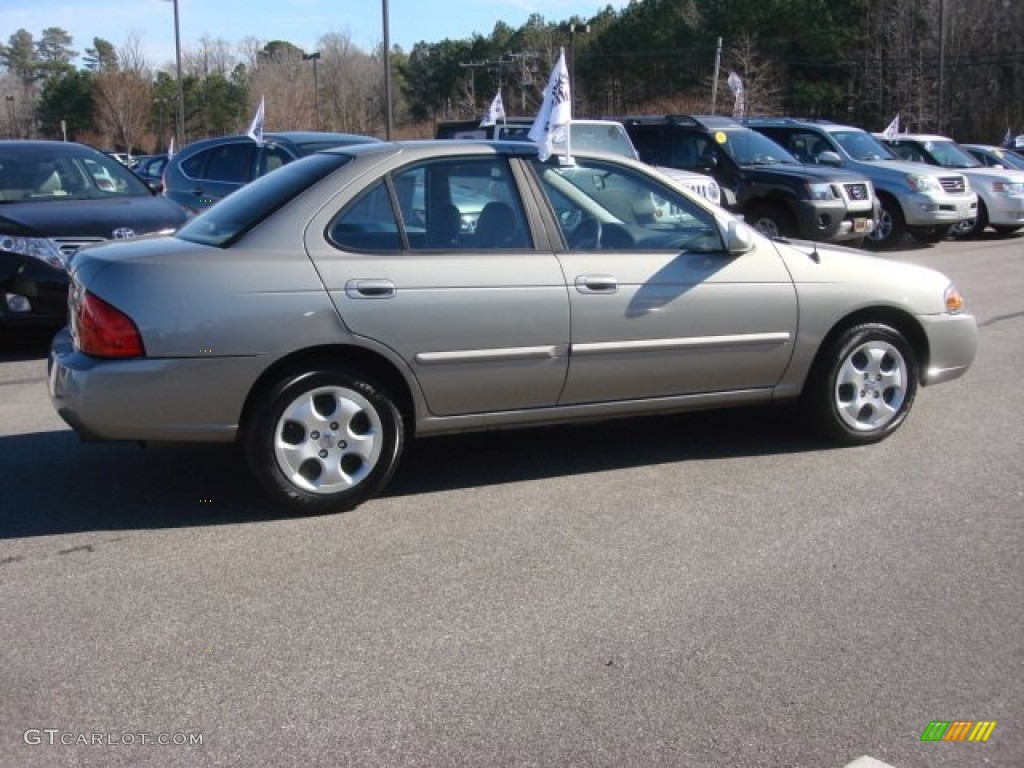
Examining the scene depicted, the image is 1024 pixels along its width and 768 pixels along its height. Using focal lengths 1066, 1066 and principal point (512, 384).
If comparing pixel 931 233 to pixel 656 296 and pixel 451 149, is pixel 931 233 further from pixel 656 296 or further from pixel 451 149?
pixel 451 149

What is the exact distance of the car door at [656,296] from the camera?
5.12 m

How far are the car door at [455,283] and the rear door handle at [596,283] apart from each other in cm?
11

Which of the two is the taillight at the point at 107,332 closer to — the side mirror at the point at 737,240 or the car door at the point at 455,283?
the car door at the point at 455,283

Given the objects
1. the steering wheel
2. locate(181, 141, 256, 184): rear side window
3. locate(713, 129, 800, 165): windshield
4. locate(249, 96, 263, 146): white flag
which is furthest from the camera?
locate(713, 129, 800, 165): windshield

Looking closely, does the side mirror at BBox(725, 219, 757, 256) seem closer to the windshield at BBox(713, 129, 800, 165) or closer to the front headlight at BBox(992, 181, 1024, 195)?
the windshield at BBox(713, 129, 800, 165)

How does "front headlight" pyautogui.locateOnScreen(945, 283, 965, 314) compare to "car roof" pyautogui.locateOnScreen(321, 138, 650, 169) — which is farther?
"front headlight" pyautogui.locateOnScreen(945, 283, 965, 314)

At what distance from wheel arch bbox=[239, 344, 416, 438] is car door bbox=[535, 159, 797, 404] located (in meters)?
0.80

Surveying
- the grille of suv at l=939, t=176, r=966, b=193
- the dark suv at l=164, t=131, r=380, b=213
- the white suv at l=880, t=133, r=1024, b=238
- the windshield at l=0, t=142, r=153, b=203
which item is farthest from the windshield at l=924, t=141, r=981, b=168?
the windshield at l=0, t=142, r=153, b=203

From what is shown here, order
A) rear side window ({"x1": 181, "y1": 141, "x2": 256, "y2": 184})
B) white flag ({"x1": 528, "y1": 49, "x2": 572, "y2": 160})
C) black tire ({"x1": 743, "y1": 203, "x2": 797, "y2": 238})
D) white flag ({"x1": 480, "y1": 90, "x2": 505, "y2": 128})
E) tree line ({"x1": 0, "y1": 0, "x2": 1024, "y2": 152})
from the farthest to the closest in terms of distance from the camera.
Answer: tree line ({"x1": 0, "y1": 0, "x2": 1024, "y2": 152}) → white flag ({"x1": 480, "y1": 90, "x2": 505, "y2": 128}) → black tire ({"x1": 743, "y1": 203, "x2": 797, "y2": 238}) → rear side window ({"x1": 181, "y1": 141, "x2": 256, "y2": 184}) → white flag ({"x1": 528, "y1": 49, "x2": 572, "y2": 160})

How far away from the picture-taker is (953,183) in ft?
55.7

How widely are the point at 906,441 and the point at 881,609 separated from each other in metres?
2.36

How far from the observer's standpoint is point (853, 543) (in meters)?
4.48

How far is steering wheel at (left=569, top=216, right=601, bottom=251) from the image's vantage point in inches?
204

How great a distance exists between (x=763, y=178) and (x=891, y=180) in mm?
2973
